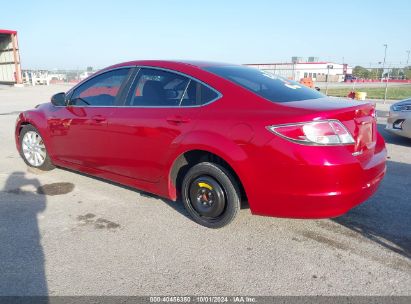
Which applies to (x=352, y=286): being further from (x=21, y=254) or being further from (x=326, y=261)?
(x=21, y=254)

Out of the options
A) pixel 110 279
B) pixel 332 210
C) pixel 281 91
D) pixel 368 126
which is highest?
pixel 281 91

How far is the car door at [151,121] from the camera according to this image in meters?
3.58

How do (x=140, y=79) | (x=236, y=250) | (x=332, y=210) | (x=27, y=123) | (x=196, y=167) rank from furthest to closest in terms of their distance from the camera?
(x=27, y=123)
(x=140, y=79)
(x=196, y=167)
(x=236, y=250)
(x=332, y=210)

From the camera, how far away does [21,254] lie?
10.2 ft

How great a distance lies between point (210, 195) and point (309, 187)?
99 cm

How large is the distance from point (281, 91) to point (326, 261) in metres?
1.61

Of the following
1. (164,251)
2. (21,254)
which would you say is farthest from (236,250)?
(21,254)

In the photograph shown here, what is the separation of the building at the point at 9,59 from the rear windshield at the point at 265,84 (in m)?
32.7

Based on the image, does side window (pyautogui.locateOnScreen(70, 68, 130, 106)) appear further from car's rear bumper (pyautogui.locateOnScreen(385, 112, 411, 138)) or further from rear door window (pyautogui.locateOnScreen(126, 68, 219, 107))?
car's rear bumper (pyautogui.locateOnScreen(385, 112, 411, 138))

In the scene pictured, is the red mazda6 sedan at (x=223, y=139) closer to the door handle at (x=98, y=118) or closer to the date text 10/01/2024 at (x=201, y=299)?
the door handle at (x=98, y=118)

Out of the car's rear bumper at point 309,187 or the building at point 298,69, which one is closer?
the car's rear bumper at point 309,187

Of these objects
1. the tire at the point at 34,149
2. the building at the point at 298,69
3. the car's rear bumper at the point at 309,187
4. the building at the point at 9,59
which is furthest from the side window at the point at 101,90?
the building at the point at 9,59

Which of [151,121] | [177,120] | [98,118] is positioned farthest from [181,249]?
[98,118]

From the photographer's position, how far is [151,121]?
3748 millimetres
